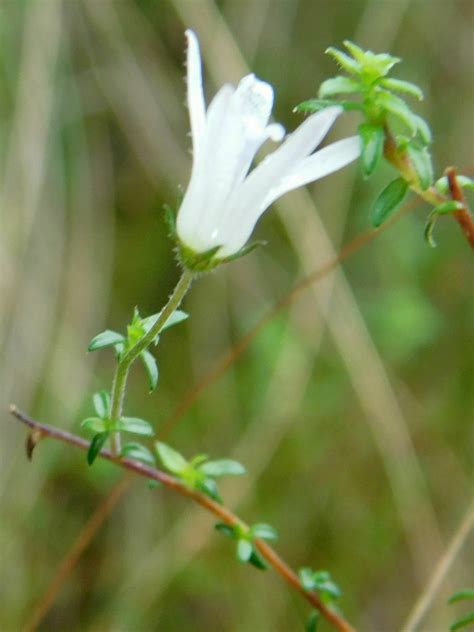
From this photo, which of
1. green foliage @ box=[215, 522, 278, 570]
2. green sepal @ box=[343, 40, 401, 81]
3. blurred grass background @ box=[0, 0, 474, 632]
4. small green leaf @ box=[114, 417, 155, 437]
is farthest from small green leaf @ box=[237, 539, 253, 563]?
blurred grass background @ box=[0, 0, 474, 632]

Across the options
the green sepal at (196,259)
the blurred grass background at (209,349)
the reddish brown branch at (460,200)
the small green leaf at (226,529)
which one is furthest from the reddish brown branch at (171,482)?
the blurred grass background at (209,349)

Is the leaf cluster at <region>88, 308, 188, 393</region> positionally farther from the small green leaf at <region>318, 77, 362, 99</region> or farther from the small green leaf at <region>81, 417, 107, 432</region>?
the small green leaf at <region>318, 77, 362, 99</region>

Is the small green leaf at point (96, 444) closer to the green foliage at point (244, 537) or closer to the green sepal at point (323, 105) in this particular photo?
the green foliage at point (244, 537)

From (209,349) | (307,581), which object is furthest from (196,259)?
(209,349)

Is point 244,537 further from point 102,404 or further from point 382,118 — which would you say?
point 382,118

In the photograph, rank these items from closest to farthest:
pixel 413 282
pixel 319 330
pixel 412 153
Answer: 1. pixel 412 153
2. pixel 319 330
3. pixel 413 282

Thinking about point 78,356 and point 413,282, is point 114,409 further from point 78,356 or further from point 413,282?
point 413,282

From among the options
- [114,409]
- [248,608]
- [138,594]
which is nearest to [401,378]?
[248,608]
